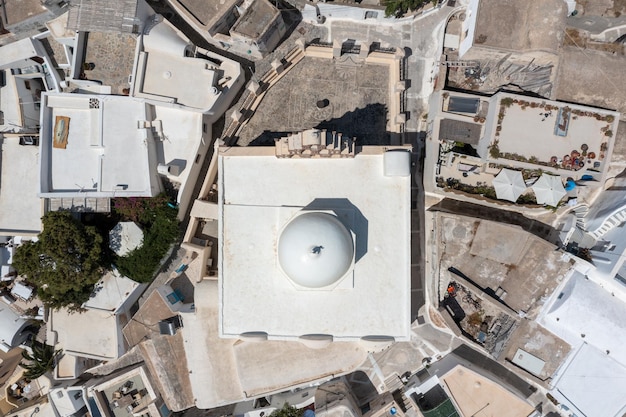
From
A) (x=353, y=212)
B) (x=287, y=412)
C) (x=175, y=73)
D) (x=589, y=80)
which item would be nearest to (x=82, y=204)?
(x=175, y=73)

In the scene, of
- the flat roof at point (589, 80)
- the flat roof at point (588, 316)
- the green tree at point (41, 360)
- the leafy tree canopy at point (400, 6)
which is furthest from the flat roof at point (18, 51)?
the flat roof at point (588, 316)

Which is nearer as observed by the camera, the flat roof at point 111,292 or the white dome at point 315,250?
the white dome at point 315,250

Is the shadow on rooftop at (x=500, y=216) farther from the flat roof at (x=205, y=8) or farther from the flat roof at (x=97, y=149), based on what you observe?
the flat roof at (x=97, y=149)

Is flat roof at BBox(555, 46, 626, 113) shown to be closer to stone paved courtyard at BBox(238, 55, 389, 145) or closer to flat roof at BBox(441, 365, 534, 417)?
stone paved courtyard at BBox(238, 55, 389, 145)

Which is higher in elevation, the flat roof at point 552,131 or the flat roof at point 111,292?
the flat roof at point 552,131

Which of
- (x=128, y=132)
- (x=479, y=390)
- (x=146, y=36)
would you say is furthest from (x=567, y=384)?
(x=146, y=36)

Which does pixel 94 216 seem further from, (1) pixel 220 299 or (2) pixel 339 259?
(2) pixel 339 259
